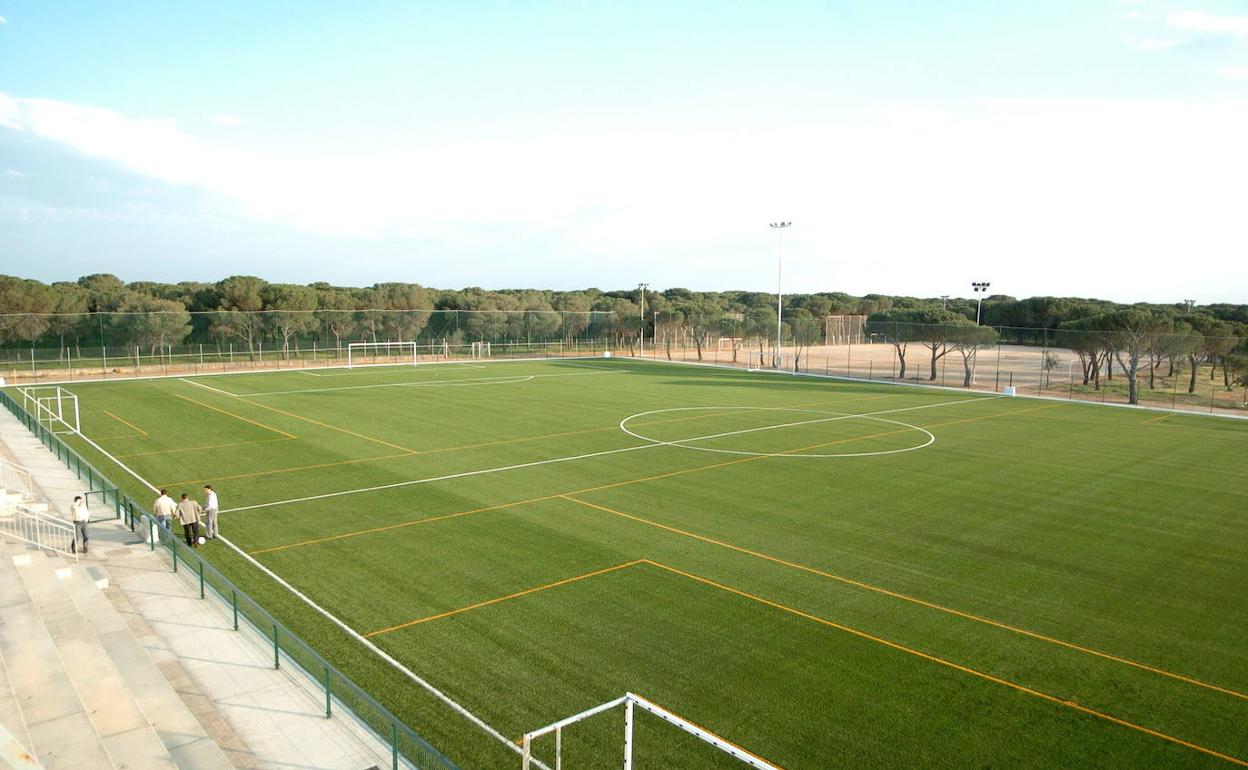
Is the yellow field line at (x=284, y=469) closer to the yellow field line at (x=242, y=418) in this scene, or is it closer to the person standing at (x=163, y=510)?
the yellow field line at (x=242, y=418)

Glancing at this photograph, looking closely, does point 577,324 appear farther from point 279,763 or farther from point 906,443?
point 279,763

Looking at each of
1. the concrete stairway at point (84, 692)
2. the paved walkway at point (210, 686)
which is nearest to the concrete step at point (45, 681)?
the concrete stairway at point (84, 692)

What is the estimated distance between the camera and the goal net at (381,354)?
226 feet

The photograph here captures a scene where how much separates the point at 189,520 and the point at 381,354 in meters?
58.2

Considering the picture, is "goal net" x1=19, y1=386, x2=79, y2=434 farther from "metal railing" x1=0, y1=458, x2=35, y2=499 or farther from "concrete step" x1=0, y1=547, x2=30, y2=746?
"concrete step" x1=0, y1=547, x2=30, y2=746

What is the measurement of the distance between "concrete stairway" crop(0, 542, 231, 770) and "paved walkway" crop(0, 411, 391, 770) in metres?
0.04

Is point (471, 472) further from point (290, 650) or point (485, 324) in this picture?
point (485, 324)

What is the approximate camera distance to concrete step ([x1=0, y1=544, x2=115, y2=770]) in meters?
9.28

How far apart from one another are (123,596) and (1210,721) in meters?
18.1

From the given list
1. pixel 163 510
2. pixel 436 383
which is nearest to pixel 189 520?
pixel 163 510

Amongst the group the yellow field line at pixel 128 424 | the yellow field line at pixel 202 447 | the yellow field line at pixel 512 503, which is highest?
the yellow field line at pixel 128 424

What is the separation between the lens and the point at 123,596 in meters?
15.0

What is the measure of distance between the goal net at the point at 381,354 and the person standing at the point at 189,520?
164 ft

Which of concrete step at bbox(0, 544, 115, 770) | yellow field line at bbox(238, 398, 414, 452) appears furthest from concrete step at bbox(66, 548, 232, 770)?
yellow field line at bbox(238, 398, 414, 452)
